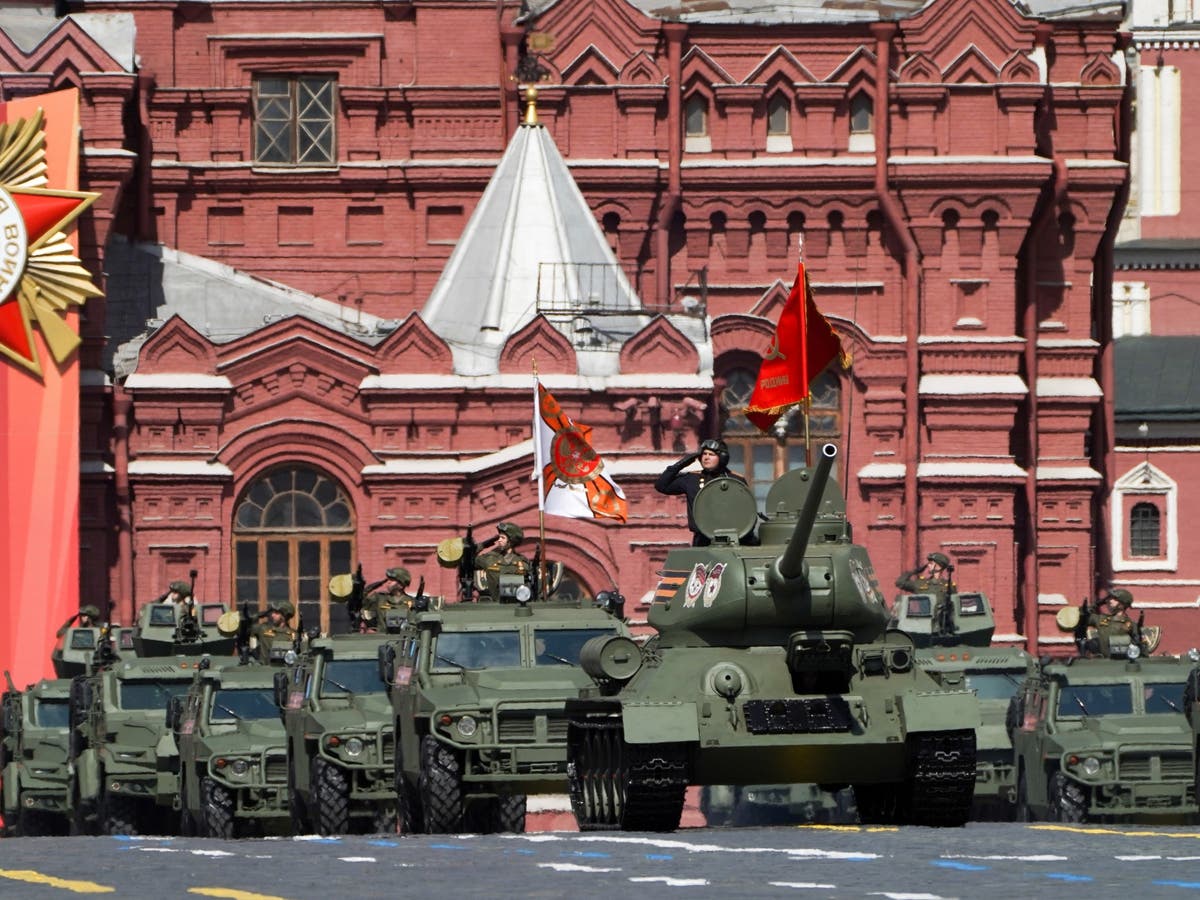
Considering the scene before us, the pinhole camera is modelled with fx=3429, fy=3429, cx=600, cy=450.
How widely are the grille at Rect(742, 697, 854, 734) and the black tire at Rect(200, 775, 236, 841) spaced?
728 centimetres

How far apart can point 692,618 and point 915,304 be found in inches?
847

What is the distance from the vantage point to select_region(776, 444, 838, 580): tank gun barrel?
18891 millimetres

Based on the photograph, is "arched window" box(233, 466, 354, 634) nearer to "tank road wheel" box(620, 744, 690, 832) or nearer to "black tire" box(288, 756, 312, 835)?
"black tire" box(288, 756, 312, 835)

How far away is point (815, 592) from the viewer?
19.8 m

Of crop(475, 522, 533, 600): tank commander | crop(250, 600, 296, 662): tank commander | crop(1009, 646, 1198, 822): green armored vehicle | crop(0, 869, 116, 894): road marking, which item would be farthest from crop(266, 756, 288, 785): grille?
crop(0, 869, 116, 894): road marking

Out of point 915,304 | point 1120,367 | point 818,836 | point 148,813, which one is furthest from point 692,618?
point 1120,367

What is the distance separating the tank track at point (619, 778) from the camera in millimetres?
18922

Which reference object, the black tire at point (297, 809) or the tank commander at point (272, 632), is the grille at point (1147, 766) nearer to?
the black tire at point (297, 809)

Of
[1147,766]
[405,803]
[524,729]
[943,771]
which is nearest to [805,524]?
[943,771]

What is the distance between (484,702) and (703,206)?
66.1ft

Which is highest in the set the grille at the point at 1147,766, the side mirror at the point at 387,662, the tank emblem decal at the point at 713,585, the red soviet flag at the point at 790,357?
the red soviet flag at the point at 790,357

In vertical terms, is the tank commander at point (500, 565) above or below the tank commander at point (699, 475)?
below

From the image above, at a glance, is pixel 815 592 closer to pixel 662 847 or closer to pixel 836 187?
pixel 662 847

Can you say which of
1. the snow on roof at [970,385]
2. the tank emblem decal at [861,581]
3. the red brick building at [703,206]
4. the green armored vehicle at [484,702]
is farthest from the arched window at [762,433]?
the tank emblem decal at [861,581]
